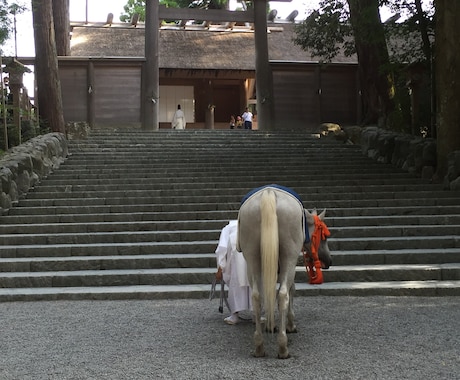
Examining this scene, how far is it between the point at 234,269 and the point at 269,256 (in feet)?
3.93

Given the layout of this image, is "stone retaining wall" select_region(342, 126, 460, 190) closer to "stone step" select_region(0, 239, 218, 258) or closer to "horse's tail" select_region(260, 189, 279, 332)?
"stone step" select_region(0, 239, 218, 258)

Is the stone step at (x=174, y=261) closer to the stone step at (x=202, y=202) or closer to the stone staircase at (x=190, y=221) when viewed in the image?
the stone staircase at (x=190, y=221)

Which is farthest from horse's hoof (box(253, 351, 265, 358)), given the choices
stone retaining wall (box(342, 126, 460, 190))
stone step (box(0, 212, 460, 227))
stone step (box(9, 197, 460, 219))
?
stone retaining wall (box(342, 126, 460, 190))

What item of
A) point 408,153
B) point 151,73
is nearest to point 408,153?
point 408,153

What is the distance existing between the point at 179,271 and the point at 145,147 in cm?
849

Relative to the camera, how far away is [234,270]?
5.99 m

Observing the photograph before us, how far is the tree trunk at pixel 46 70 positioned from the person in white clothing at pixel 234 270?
12.8 meters

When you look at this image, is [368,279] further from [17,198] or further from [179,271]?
[17,198]

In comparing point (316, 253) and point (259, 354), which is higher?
point (316, 253)

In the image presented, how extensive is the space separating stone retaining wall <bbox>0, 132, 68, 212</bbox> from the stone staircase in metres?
0.24

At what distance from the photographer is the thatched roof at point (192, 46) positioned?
24.8 metres

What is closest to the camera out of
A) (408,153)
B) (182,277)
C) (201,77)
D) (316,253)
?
(316,253)

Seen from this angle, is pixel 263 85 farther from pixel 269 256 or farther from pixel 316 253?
pixel 269 256

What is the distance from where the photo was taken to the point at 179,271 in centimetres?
836
